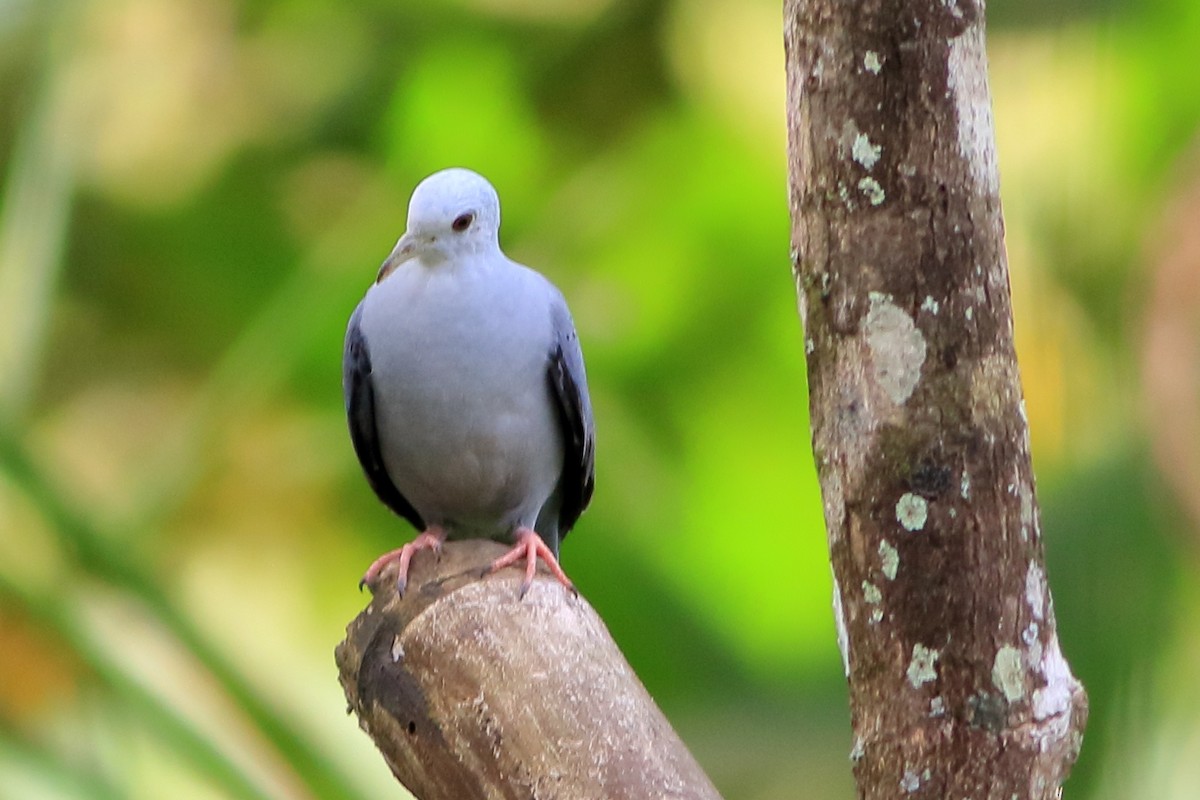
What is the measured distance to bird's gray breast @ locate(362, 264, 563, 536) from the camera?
2.58 m

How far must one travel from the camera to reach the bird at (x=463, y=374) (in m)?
2.55

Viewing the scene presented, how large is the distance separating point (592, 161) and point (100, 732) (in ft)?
8.05

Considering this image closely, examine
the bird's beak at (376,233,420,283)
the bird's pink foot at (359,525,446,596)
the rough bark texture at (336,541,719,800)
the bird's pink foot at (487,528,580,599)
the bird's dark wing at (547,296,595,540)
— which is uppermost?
the bird's beak at (376,233,420,283)

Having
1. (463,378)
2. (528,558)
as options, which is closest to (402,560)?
(528,558)

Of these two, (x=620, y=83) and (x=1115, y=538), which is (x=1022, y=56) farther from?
(x=620, y=83)

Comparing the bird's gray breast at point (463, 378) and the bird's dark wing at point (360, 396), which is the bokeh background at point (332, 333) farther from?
the bird's gray breast at point (463, 378)

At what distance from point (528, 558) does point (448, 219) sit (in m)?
0.64

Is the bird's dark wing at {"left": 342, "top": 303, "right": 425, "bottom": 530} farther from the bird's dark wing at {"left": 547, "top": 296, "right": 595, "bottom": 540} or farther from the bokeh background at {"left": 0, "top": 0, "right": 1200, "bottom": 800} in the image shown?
the bokeh background at {"left": 0, "top": 0, "right": 1200, "bottom": 800}

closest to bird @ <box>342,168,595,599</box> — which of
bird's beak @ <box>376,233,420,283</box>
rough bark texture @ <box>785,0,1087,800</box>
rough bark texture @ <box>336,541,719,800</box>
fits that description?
bird's beak @ <box>376,233,420,283</box>

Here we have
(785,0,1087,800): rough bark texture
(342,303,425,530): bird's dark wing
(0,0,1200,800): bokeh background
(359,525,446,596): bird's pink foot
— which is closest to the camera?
(785,0,1087,800): rough bark texture

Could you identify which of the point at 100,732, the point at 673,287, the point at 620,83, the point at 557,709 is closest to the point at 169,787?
the point at 100,732

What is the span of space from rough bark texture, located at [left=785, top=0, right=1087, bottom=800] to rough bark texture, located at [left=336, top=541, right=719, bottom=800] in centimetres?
38

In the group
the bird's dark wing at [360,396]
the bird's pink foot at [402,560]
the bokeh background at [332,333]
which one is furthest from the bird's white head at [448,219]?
the bokeh background at [332,333]

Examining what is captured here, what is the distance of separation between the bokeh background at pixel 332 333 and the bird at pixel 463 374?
2.52 ft
